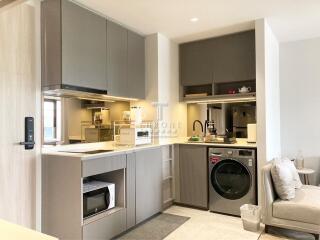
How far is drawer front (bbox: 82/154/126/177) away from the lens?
95.7 inches

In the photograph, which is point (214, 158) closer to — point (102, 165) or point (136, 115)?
point (136, 115)

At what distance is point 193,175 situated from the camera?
3742 millimetres

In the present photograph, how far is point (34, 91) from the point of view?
8.75 feet

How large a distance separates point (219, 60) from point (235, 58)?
0.24 meters

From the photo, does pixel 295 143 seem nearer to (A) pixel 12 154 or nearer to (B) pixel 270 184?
(B) pixel 270 184

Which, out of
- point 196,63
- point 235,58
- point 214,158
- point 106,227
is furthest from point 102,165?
point 235,58

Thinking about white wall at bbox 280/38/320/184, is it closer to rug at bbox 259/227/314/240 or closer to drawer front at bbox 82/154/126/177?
rug at bbox 259/227/314/240

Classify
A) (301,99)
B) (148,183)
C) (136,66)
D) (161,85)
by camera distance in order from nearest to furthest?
1. (148,183)
2. (136,66)
3. (161,85)
4. (301,99)

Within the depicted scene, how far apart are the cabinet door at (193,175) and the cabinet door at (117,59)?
1296 mm

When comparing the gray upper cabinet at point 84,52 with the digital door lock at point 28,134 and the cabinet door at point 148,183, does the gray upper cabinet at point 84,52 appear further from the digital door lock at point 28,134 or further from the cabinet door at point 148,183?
the cabinet door at point 148,183

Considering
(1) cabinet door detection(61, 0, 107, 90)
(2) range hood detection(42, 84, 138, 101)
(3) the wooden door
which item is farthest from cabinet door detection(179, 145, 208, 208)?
(3) the wooden door

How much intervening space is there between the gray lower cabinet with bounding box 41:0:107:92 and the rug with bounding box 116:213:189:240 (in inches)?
70.0

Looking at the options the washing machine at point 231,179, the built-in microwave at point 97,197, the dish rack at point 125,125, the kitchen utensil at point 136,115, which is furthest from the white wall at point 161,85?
the built-in microwave at point 97,197

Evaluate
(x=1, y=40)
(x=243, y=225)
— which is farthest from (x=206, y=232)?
(x=1, y=40)
